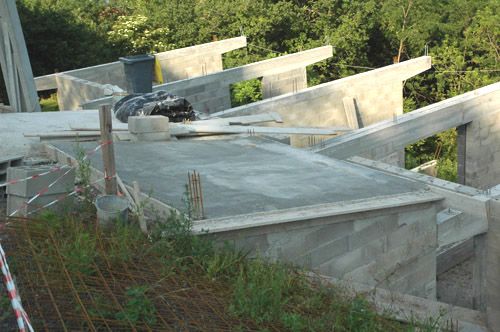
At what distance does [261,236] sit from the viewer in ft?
27.5

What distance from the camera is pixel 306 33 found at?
29.2 meters

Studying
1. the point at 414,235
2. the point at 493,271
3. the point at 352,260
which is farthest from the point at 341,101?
the point at 352,260

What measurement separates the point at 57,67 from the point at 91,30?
2006 mm

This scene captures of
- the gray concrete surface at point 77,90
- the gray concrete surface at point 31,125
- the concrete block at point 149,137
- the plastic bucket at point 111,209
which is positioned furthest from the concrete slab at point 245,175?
the gray concrete surface at point 77,90

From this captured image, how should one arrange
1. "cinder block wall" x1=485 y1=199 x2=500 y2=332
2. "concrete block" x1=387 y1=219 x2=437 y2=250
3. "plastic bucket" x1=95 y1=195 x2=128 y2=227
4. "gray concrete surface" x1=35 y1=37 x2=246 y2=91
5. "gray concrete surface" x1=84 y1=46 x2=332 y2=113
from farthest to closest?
"gray concrete surface" x1=35 y1=37 x2=246 y2=91, "gray concrete surface" x1=84 y1=46 x2=332 y2=113, "cinder block wall" x1=485 y1=199 x2=500 y2=332, "concrete block" x1=387 y1=219 x2=437 y2=250, "plastic bucket" x1=95 y1=195 x2=128 y2=227

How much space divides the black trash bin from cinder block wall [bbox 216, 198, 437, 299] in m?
9.06

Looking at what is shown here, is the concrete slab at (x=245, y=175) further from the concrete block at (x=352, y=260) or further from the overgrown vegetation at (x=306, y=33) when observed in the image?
the overgrown vegetation at (x=306, y=33)

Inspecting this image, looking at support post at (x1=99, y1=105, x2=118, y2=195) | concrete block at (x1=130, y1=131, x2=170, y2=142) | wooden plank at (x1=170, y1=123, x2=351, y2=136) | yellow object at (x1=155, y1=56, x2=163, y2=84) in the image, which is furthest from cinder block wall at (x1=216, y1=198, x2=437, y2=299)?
yellow object at (x1=155, y1=56, x2=163, y2=84)

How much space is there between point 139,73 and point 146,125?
5.11 meters

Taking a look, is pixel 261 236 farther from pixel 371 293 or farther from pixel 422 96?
pixel 422 96

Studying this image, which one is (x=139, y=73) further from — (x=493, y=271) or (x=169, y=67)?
(x=493, y=271)

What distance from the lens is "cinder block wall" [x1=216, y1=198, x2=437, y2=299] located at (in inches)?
333

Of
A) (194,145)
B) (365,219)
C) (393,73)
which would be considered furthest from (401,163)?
(365,219)

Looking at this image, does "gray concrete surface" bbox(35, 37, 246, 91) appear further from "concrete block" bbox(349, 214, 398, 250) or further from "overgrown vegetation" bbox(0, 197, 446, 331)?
"concrete block" bbox(349, 214, 398, 250)
